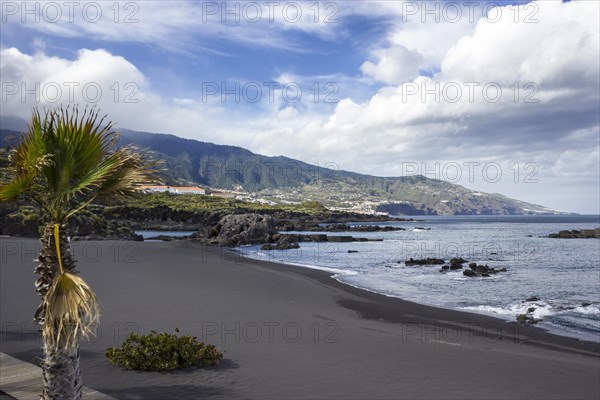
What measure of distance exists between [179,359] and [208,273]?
66.2ft

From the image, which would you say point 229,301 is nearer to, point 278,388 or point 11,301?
point 11,301

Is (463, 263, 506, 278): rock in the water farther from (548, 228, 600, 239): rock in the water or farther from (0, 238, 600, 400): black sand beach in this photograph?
(548, 228, 600, 239): rock in the water

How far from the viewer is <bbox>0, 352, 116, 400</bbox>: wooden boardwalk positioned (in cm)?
830

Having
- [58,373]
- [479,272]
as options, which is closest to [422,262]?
[479,272]

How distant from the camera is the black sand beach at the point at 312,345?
408 inches

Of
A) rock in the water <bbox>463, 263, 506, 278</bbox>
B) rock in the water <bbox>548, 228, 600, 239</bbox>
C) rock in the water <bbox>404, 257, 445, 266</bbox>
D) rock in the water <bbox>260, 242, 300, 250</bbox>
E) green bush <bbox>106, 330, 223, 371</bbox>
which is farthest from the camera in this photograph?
rock in the water <bbox>548, 228, 600, 239</bbox>

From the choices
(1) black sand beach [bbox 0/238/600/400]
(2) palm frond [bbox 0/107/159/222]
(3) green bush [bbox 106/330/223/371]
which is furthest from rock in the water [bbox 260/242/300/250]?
(2) palm frond [bbox 0/107/159/222]

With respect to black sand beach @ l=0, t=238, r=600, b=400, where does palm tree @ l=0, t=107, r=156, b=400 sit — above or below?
above

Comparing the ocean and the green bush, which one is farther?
the ocean

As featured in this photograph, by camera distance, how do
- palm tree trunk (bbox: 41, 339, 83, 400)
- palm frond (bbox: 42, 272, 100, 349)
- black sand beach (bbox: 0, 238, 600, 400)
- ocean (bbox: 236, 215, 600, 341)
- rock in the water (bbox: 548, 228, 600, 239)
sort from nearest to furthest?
palm frond (bbox: 42, 272, 100, 349) < palm tree trunk (bbox: 41, 339, 83, 400) < black sand beach (bbox: 0, 238, 600, 400) < ocean (bbox: 236, 215, 600, 341) < rock in the water (bbox: 548, 228, 600, 239)

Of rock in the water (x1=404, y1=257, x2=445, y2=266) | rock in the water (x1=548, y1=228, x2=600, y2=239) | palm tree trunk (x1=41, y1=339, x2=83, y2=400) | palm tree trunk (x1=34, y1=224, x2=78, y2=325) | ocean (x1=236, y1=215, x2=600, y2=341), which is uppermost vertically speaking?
palm tree trunk (x1=34, y1=224, x2=78, y2=325)

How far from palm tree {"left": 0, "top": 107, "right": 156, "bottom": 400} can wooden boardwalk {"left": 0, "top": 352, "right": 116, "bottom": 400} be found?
8.18 ft

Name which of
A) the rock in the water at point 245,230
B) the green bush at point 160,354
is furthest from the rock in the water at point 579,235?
the green bush at point 160,354

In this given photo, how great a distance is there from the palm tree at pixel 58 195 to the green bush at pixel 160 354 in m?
4.47
